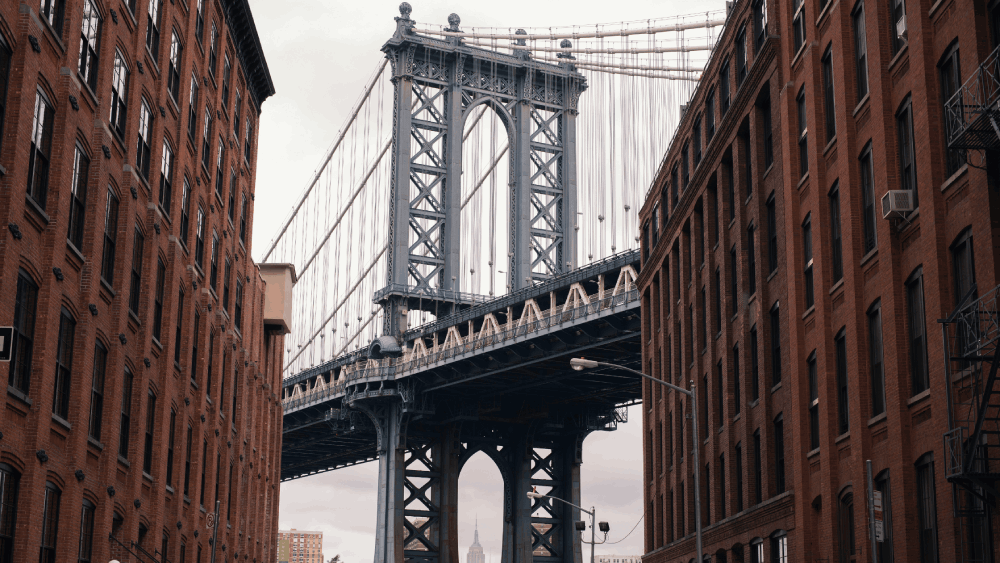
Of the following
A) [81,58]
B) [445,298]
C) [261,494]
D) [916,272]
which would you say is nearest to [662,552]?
[261,494]

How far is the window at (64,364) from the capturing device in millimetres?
27641

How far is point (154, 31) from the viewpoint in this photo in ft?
122

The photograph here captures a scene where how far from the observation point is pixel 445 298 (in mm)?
95750

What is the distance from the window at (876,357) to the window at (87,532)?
17.7 metres

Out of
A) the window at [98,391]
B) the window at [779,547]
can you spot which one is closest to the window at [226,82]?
the window at [98,391]

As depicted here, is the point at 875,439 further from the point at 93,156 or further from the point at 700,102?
the point at 700,102

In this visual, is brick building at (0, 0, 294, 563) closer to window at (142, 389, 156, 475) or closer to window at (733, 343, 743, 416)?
window at (142, 389, 156, 475)

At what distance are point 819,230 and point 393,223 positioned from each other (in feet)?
226

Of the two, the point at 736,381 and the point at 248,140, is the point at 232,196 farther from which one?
the point at 736,381

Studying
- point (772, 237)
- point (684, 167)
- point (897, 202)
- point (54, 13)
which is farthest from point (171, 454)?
point (897, 202)

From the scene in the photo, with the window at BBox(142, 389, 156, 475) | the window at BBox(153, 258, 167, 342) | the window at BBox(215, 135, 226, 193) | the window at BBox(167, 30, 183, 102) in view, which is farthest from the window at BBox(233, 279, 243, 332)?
the window at BBox(142, 389, 156, 475)

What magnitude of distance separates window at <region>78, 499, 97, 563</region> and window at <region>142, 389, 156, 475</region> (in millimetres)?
5714

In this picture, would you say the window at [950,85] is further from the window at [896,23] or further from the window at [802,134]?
the window at [802,134]

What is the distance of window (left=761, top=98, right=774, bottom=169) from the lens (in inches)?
1532
